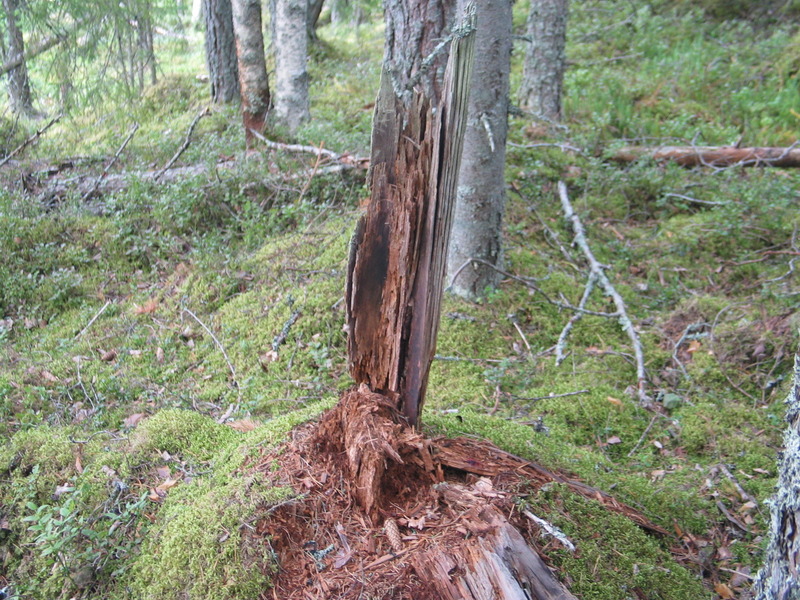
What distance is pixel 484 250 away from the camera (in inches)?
194

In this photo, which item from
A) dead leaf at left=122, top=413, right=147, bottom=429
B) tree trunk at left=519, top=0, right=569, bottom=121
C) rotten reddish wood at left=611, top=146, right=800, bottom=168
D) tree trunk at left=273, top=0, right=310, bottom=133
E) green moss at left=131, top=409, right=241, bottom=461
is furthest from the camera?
tree trunk at left=519, top=0, right=569, bottom=121

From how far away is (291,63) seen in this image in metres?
8.26

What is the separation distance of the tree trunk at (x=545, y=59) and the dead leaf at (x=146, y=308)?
6.40m

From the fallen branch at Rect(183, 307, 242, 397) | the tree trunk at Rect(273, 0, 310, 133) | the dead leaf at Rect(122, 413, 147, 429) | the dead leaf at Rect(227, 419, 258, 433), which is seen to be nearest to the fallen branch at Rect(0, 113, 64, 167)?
the tree trunk at Rect(273, 0, 310, 133)

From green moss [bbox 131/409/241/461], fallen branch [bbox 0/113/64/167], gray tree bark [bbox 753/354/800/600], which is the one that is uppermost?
fallen branch [bbox 0/113/64/167]

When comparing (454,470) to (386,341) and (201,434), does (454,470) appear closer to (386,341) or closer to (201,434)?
(386,341)

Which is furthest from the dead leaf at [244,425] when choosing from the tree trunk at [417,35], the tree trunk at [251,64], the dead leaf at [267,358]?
the tree trunk at [251,64]

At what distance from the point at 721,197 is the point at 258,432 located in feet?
20.7

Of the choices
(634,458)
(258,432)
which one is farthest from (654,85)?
(258,432)

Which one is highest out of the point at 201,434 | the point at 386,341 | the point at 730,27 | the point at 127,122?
the point at 730,27

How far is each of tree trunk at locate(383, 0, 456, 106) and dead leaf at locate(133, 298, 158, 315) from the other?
311cm

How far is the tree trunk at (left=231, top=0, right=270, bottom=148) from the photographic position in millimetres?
7668

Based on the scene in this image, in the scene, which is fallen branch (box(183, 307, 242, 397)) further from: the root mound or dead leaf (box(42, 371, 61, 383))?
the root mound

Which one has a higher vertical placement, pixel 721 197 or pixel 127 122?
pixel 127 122
